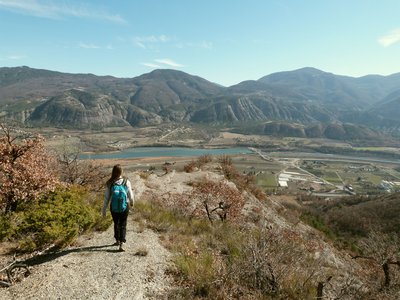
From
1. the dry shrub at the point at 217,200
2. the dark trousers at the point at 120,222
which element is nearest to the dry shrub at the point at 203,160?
the dry shrub at the point at 217,200

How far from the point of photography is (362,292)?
8.55 meters

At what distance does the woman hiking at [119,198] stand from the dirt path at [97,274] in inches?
24.2

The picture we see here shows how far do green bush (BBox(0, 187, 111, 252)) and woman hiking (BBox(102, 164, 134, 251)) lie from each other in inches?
37.2

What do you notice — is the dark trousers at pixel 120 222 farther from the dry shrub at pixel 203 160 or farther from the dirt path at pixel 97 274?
the dry shrub at pixel 203 160

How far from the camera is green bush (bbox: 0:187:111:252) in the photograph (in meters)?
7.63

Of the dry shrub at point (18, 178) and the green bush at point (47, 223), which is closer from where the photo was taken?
the green bush at point (47, 223)

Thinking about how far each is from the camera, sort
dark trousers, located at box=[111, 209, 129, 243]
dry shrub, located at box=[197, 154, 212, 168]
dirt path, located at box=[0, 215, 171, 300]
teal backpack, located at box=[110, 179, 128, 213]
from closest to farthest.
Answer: dirt path, located at box=[0, 215, 171, 300] < teal backpack, located at box=[110, 179, 128, 213] < dark trousers, located at box=[111, 209, 129, 243] < dry shrub, located at box=[197, 154, 212, 168]

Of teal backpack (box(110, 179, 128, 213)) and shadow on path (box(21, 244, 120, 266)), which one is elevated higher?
teal backpack (box(110, 179, 128, 213))

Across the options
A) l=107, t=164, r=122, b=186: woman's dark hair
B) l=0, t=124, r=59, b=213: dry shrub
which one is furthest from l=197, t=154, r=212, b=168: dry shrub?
l=107, t=164, r=122, b=186: woman's dark hair

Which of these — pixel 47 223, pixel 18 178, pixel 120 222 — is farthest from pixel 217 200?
pixel 47 223

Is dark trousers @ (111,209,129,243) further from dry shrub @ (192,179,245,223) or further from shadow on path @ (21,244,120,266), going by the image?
dry shrub @ (192,179,245,223)

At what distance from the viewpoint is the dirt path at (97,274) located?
20.9ft

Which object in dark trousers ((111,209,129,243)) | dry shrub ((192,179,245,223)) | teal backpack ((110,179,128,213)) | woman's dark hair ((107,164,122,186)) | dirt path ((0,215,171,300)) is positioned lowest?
dry shrub ((192,179,245,223))

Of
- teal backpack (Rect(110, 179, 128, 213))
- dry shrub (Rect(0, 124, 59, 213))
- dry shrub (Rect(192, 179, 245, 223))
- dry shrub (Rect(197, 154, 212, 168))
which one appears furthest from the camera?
dry shrub (Rect(197, 154, 212, 168))
